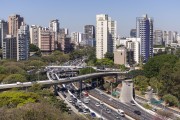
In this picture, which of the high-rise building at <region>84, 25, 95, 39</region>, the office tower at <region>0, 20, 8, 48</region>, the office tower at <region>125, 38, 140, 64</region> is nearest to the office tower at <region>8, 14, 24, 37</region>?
the office tower at <region>0, 20, 8, 48</region>

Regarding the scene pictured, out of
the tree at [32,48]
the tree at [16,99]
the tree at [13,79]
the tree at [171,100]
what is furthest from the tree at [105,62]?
the tree at [16,99]

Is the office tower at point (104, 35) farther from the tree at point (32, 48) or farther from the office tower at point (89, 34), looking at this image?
the office tower at point (89, 34)

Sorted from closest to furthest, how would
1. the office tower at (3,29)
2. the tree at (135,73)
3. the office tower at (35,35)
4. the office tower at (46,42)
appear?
1. the tree at (135,73)
2. the office tower at (46,42)
3. the office tower at (3,29)
4. the office tower at (35,35)

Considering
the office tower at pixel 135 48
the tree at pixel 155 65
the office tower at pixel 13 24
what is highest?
the office tower at pixel 13 24

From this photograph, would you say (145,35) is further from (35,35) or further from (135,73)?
(35,35)

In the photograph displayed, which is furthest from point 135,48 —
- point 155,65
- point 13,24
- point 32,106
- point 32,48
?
point 32,106
